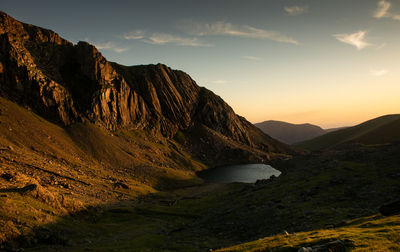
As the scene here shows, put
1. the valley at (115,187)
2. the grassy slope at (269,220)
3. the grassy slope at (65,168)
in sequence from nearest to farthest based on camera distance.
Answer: the grassy slope at (269,220) → the valley at (115,187) → the grassy slope at (65,168)

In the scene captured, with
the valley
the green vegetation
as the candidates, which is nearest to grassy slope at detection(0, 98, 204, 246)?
the green vegetation

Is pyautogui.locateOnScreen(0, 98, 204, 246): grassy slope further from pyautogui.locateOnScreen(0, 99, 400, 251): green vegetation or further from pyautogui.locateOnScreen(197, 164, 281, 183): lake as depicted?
pyautogui.locateOnScreen(197, 164, 281, 183): lake

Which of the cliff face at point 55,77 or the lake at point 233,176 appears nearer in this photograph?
the cliff face at point 55,77

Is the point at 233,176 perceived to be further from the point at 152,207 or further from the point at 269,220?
the point at 269,220

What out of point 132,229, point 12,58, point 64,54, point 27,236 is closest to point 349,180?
point 132,229

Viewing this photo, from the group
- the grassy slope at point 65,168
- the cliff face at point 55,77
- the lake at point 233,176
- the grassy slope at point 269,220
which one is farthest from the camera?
the lake at point 233,176

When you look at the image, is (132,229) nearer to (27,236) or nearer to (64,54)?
(27,236)

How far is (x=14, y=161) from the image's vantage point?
86562 mm

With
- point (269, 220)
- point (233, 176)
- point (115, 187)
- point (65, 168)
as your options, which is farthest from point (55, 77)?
point (269, 220)

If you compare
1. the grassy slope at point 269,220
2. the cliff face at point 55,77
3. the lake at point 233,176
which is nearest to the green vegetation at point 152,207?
the grassy slope at point 269,220

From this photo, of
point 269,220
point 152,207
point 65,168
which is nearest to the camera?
point 269,220

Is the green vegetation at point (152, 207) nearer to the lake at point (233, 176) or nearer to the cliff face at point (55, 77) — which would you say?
the cliff face at point (55, 77)

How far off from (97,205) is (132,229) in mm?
20414

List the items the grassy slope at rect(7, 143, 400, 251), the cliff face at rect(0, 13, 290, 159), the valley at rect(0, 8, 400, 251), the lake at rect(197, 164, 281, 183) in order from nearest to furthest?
1. the grassy slope at rect(7, 143, 400, 251)
2. the valley at rect(0, 8, 400, 251)
3. the cliff face at rect(0, 13, 290, 159)
4. the lake at rect(197, 164, 281, 183)
